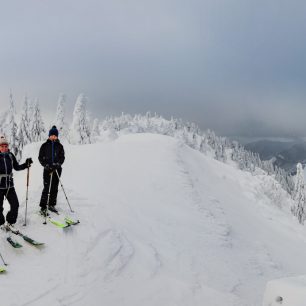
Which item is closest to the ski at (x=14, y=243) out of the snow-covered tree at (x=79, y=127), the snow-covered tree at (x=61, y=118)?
the snow-covered tree at (x=79, y=127)

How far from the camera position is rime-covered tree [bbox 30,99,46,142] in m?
54.1

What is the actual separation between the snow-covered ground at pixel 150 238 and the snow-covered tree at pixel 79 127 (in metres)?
40.6

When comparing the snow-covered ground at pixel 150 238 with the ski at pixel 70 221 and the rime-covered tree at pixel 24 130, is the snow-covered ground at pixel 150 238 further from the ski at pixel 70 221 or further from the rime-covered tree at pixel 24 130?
the rime-covered tree at pixel 24 130

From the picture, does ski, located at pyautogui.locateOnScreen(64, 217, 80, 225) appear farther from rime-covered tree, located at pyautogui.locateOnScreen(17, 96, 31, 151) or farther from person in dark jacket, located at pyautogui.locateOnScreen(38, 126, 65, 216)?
rime-covered tree, located at pyautogui.locateOnScreen(17, 96, 31, 151)

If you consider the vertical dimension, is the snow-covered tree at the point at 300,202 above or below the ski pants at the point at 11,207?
below

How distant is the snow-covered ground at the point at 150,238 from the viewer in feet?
29.0

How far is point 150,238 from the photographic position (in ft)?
39.6

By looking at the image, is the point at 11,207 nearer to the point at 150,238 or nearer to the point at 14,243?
the point at 14,243

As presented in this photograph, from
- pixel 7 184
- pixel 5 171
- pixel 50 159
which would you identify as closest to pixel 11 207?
pixel 7 184

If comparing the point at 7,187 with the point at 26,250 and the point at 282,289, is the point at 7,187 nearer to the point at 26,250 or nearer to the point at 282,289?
the point at 26,250

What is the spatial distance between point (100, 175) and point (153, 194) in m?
2.83

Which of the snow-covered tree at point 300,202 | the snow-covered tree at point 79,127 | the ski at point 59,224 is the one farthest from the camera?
the snow-covered tree at point 79,127

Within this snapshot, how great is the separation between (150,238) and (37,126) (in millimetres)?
46424

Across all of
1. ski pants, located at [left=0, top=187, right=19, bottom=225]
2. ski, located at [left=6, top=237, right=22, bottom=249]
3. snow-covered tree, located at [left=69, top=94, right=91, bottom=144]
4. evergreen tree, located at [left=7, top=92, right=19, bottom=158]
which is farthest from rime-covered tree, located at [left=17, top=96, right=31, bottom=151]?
ski, located at [left=6, top=237, right=22, bottom=249]
